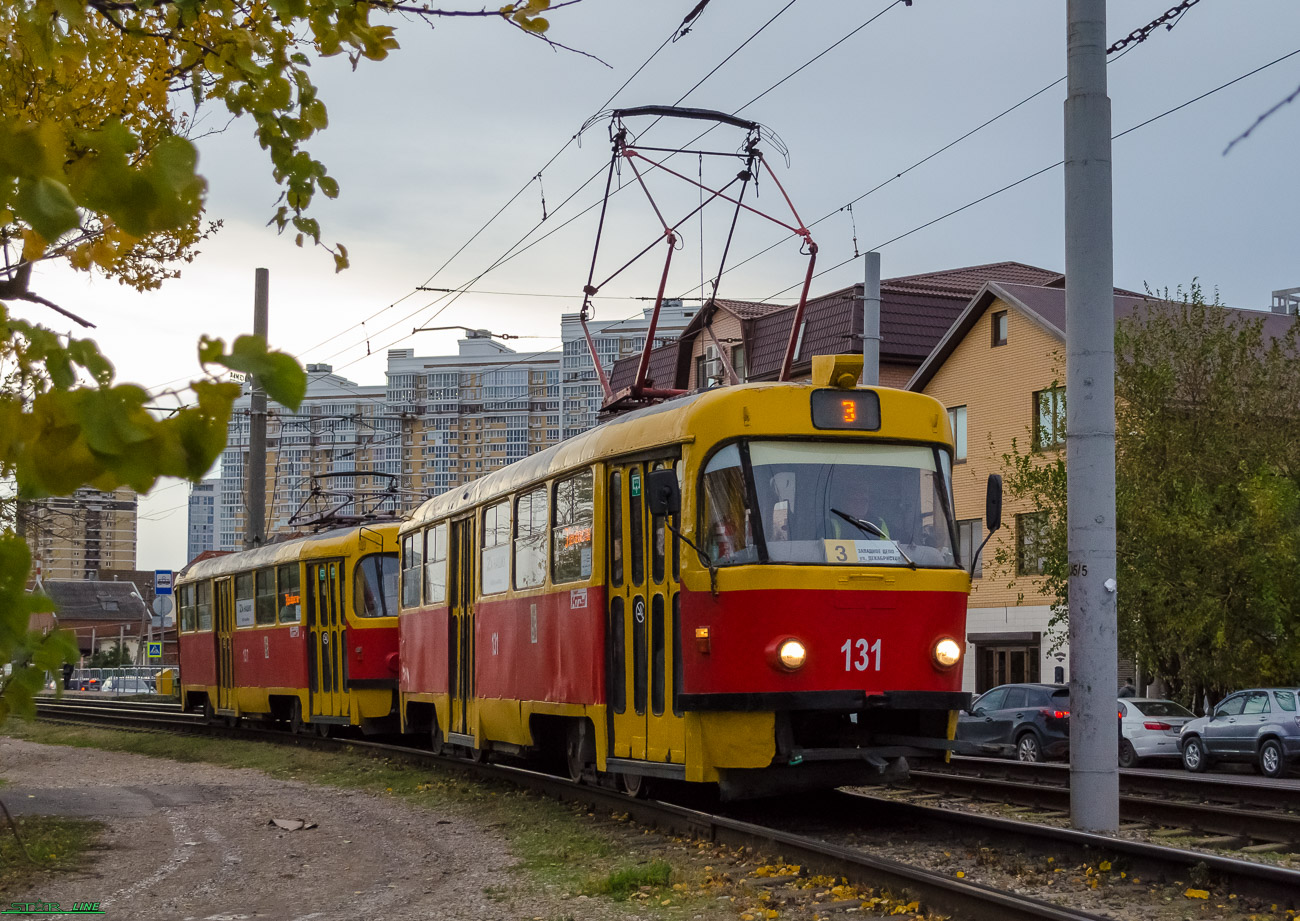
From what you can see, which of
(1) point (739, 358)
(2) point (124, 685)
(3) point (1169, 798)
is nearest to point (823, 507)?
(3) point (1169, 798)

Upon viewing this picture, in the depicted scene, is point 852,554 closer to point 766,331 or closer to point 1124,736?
point 1124,736

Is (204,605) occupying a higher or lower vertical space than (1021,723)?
higher

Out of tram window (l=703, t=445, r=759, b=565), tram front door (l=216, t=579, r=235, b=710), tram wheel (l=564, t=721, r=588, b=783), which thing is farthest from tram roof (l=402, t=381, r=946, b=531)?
tram front door (l=216, t=579, r=235, b=710)

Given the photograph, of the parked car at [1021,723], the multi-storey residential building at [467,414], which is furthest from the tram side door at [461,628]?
the multi-storey residential building at [467,414]

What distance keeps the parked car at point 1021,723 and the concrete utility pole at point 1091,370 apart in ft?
34.9

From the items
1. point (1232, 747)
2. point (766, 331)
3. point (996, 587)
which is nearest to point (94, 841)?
point (1232, 747)

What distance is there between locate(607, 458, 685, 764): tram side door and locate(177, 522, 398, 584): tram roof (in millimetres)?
10160

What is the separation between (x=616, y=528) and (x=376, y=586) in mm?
10042

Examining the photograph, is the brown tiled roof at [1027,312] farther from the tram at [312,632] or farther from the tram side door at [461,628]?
the tram side door at [461,628]

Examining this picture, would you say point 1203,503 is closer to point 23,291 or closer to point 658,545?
point 658,545

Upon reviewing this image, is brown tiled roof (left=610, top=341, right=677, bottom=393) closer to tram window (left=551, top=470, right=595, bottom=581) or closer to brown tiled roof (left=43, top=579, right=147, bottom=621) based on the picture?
tram window (left=551, top=470, right=595, bottom=581)

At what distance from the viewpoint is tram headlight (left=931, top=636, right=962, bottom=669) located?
10367 millimetres

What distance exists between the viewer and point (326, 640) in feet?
69.5

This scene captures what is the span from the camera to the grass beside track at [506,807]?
840cm
